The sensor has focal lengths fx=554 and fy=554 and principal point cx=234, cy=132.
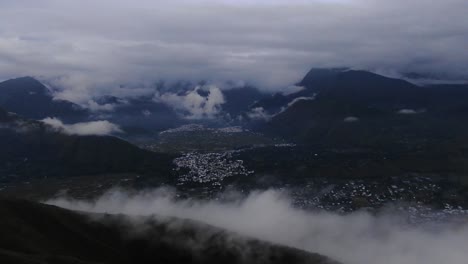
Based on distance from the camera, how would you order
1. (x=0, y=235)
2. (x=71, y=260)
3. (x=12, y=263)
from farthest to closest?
1. (x=0, y=235)
2. (x=71, y=260)
3. (x=12, y=263)

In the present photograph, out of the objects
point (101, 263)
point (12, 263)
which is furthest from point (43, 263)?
point (101, 263)

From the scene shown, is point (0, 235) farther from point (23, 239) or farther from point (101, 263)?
point (101, 263)

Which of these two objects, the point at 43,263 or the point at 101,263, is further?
the point at 101,263

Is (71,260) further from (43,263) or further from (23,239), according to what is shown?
(23,239)

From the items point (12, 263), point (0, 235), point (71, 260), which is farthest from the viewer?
point (0, 235)

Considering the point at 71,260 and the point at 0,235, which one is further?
the point at 0,235

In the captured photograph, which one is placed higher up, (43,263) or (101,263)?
(43,263)

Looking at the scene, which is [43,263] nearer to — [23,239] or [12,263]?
[12,263]

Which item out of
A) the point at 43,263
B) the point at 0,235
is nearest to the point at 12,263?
the point at 43,263
